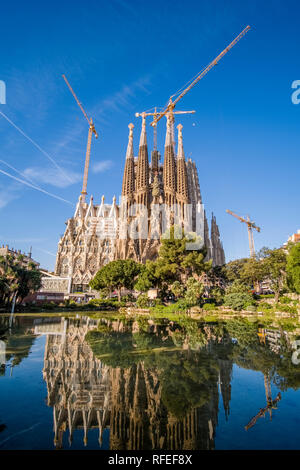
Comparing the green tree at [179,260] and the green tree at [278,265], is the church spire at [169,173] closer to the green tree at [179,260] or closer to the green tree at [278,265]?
the green tree at [179,260]

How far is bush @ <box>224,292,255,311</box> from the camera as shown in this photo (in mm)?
24125

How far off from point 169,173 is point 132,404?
52.7m

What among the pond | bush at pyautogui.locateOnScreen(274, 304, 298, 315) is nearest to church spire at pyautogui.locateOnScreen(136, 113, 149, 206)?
bush at pyautogui.locateOnScreen(274, 304, 298, 315)

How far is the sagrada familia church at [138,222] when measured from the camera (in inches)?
1971

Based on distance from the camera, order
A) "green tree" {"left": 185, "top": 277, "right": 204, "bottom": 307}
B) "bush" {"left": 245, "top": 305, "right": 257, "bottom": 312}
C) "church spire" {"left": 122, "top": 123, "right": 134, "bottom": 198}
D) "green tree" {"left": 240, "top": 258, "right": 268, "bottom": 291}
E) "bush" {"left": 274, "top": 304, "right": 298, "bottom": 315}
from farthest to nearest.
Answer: "church spire" {"left": 122, "top": 123, "right": 134, "bottom": 198} → "green tree" {"left": 240, "top": 258, "right": 268, "bottom": 291} → "green tree" {"left": 185, "top": 277, "right": 204, "bottom": 307} → "bush" {"left": 245, "top": 305, "right": 257, "bottom": 312} → "bush" {"left": 274, "top": 304, "right": 298, "bottom": 315}

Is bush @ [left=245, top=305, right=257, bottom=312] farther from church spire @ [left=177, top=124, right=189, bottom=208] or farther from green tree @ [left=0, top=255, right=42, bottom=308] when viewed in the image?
church spire @ [left=177, top=124, right=189, bottom=208]

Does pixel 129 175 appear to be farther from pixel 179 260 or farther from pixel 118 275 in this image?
pixel 179 260

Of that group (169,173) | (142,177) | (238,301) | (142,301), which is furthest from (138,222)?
(238,301)

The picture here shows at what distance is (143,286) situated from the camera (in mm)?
29031

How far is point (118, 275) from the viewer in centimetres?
3288

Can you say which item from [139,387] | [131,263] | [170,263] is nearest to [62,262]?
[131,263]

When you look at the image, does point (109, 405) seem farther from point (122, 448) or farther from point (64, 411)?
point (122, 448)

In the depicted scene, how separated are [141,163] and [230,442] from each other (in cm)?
5492

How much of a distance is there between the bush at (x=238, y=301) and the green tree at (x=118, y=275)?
13.1 m
